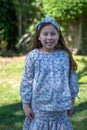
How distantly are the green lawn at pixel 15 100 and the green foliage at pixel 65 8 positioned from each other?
51.9 inches

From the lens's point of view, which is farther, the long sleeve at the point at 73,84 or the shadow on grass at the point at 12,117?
the shadow on grass at the point at 12,117

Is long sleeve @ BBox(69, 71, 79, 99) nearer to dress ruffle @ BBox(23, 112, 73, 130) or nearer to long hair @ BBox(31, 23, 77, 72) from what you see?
long hair @ BBox(31, 23, 77, 72)

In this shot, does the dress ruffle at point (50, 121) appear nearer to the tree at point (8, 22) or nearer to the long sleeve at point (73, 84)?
the long sleeve at point (73, 84)

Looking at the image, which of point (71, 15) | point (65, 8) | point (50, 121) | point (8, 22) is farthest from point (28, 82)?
point (8, 22)

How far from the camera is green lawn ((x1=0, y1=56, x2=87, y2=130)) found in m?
5.88

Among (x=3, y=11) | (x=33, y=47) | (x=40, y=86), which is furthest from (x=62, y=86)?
(x=3, y=11)

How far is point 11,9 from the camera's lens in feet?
45.9

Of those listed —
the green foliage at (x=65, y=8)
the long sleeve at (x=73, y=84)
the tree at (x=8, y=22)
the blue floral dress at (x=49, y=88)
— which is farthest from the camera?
the tree at (x=8, y=22)

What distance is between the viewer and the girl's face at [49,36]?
3.66 meters

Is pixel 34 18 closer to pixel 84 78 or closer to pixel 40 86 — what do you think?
pixel 84 78

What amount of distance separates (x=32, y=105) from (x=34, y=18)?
1104cm

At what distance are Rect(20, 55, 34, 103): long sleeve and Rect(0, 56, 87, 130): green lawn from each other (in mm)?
2007

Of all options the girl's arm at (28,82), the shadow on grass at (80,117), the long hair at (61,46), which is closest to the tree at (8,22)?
the shadow on grass at (80,117)

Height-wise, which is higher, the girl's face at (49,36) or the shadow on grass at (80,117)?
the girl's face at (49,36)
